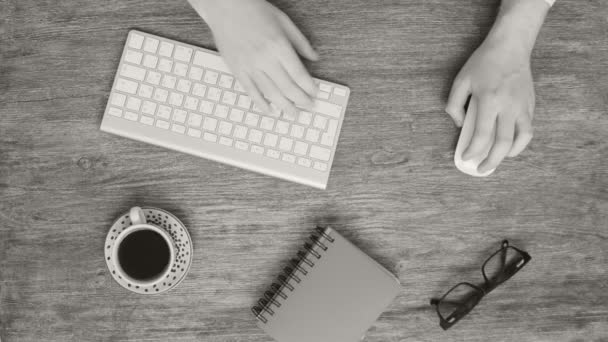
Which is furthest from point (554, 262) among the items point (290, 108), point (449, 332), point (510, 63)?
point (290, 108)

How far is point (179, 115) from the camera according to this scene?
76cm

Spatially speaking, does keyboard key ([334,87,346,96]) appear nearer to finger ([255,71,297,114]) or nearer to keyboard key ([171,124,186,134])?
finger ([255,71,297,114])

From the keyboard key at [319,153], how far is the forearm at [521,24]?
324 mm

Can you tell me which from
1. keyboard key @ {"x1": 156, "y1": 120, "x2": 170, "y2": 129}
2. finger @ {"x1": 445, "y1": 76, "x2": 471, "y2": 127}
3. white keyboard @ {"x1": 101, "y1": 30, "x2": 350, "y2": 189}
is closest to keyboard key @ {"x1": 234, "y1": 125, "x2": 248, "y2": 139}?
white keyboard @ {"x1": 101, "y1": 30, "x2": 350, "y2": 189}

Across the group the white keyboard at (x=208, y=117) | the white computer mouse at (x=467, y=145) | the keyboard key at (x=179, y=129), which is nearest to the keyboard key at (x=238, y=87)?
the white keyboard at (x=208, y=117)

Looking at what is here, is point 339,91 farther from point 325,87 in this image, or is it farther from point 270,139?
point 270,139

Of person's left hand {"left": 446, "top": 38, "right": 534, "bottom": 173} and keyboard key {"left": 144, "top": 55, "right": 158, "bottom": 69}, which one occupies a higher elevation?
person's left hand {"left": 446, "top": 38, "right": 534, "bottom": 173}

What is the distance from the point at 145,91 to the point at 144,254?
253mm

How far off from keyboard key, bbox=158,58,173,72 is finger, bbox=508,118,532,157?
557 millimetres

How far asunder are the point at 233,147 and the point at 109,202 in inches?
8.5

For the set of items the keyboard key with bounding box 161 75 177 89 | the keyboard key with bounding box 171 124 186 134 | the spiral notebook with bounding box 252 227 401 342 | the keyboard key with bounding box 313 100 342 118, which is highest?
the keyboard key with bounding box 313 100 342 118

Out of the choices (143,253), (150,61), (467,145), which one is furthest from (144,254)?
(467,145)

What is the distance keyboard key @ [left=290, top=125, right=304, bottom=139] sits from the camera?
76 cm

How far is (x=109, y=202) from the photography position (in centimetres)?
76
